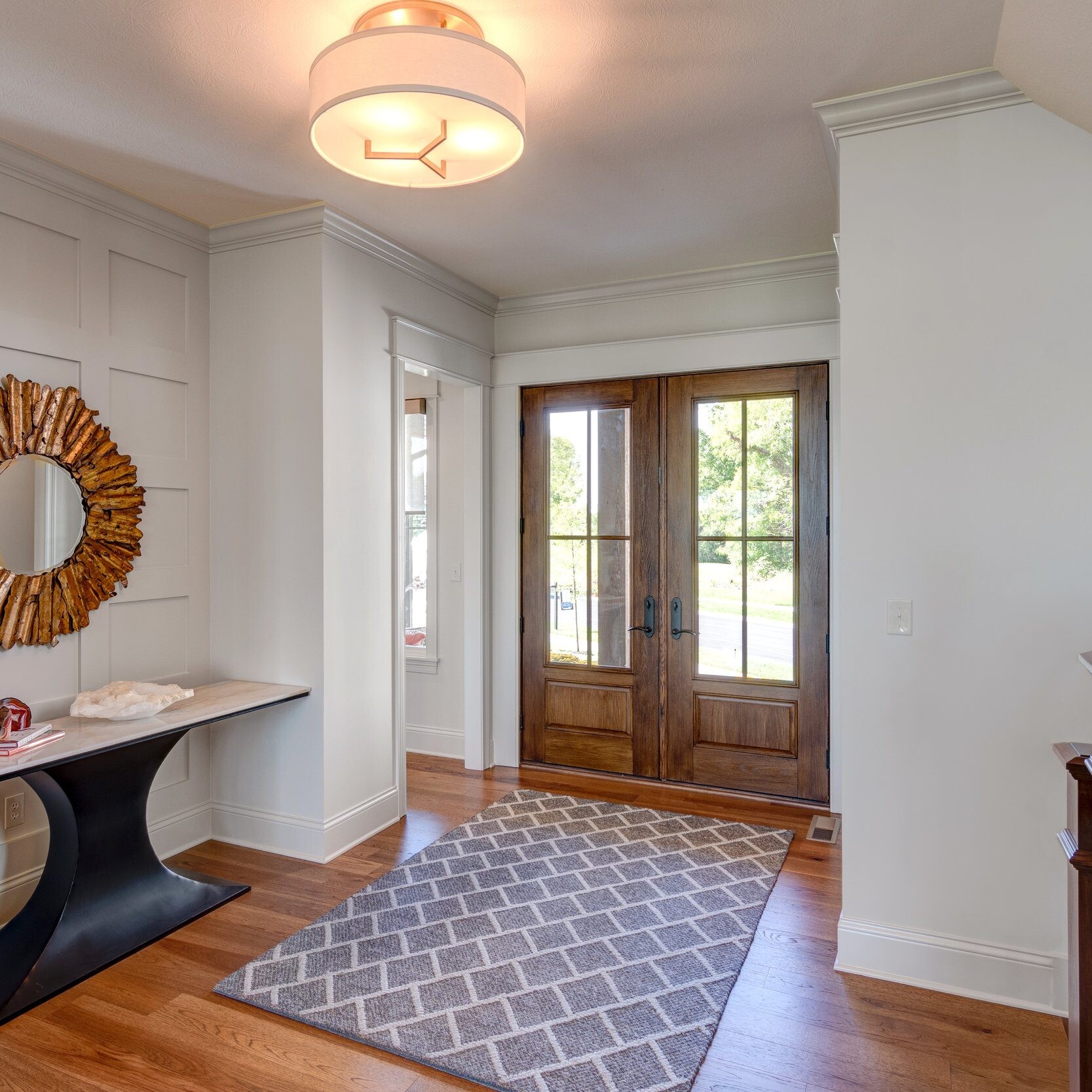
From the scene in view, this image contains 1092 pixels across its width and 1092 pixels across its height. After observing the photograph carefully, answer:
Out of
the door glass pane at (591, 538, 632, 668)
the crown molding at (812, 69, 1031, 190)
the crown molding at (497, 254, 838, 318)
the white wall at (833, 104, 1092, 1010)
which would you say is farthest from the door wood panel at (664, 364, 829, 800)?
the crown molding at (812, 69, 1031, 190)

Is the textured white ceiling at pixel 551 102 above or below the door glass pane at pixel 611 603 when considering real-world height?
above

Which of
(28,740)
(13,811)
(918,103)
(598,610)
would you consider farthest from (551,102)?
(13,811)

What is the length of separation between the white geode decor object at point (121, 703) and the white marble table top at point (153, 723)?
0.10ft

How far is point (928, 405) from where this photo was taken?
7.64ft

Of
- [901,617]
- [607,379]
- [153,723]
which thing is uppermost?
[607,379]

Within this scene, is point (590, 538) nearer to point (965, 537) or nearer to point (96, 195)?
point (965, 537)

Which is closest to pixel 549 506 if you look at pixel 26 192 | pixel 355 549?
pixel 355 549

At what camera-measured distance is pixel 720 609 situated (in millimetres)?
4105

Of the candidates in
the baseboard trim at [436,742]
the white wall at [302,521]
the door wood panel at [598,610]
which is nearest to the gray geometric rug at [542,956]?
the white wall at [302,521]

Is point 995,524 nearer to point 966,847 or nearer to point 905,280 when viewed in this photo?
point 905,280

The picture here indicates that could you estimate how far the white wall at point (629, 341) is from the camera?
389 centimetres

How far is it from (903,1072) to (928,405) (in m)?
1.80

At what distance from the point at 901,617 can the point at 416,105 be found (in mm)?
1964

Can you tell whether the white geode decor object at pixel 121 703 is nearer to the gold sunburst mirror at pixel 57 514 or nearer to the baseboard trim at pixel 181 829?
the gold sunburst mirror at pixel 57 514
